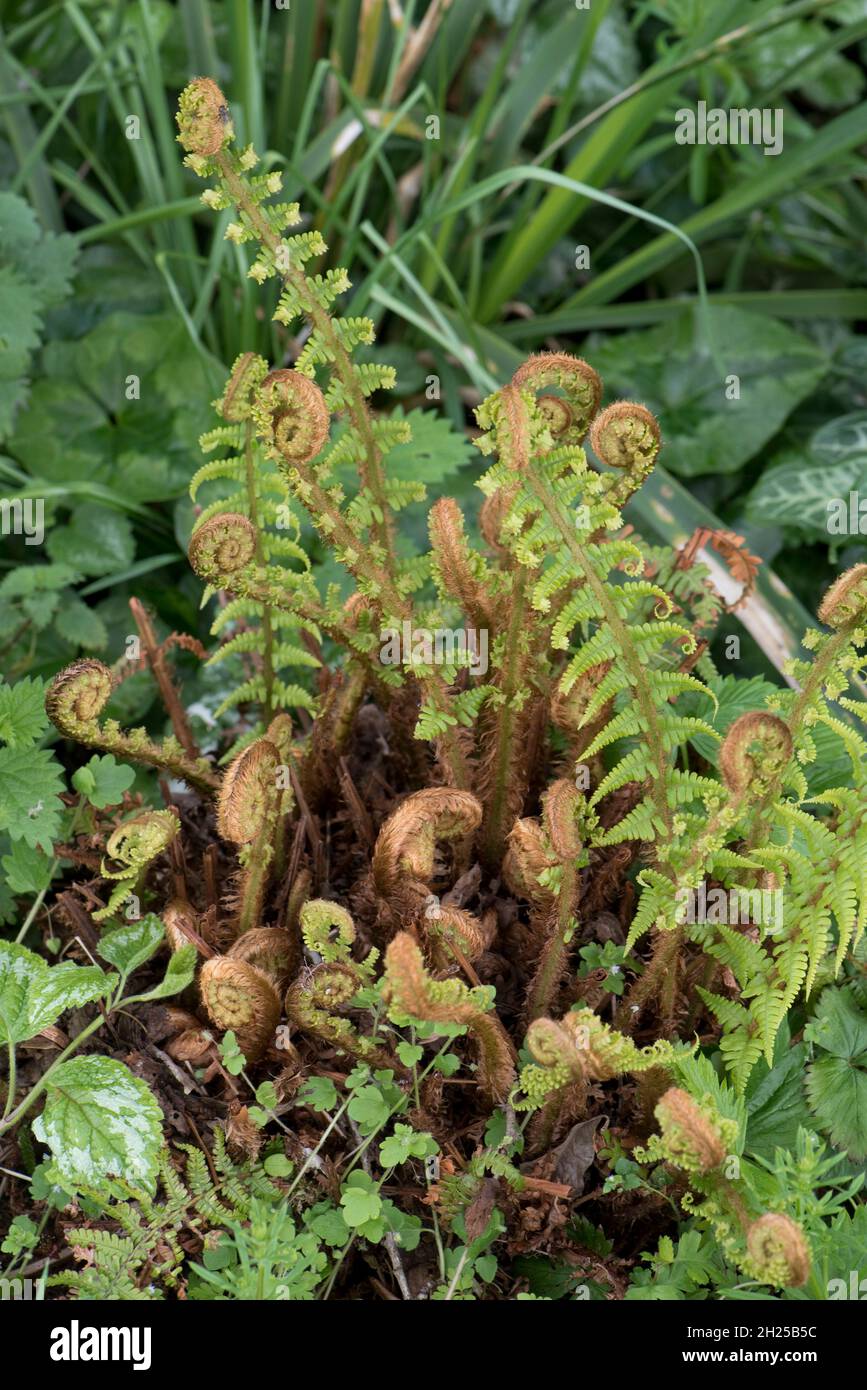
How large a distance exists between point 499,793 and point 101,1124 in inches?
24.7

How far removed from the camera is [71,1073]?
149 cm

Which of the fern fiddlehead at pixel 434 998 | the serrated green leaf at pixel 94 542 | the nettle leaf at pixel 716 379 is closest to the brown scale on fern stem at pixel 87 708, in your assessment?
the fern fiddlehead at pixel 434 998

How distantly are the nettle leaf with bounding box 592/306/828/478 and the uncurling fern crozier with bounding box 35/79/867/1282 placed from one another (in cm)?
96

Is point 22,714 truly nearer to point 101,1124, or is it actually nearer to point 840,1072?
point 101,1124

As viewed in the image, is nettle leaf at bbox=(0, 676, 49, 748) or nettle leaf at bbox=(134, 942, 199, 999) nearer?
nettle leaf at bbox=(134, 942, 199, 999)

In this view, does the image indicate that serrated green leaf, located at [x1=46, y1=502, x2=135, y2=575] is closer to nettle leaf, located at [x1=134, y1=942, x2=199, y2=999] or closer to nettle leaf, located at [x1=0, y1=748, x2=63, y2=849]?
nettle leaf, located at [x1=0, y1=748, x2=63, y2=849]

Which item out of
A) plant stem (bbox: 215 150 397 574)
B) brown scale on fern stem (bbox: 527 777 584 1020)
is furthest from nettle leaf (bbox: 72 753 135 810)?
brown scale on fern stem (bbox: 527 777 584 1020)

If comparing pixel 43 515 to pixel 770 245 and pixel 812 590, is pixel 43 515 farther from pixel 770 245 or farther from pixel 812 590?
pixel 770 245

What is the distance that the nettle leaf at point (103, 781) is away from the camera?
165 cm

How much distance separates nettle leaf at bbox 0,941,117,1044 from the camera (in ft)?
4.92

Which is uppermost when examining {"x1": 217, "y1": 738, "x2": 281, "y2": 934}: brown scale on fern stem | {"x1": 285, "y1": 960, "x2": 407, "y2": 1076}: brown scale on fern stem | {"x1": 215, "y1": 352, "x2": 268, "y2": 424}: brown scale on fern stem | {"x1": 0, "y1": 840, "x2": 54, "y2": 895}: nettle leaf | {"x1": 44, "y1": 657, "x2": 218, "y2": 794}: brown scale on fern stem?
{"x1": 215, "y1": 352, "x2": 268, "y2": 424}: brown scale on fern stem

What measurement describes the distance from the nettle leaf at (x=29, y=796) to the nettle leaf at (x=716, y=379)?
1.53 m

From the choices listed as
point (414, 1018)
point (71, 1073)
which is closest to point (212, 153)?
point (414, 1018)

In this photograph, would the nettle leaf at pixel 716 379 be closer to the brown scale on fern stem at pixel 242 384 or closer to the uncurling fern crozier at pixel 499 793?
the uncurling fern crozier at pixel 499 793
